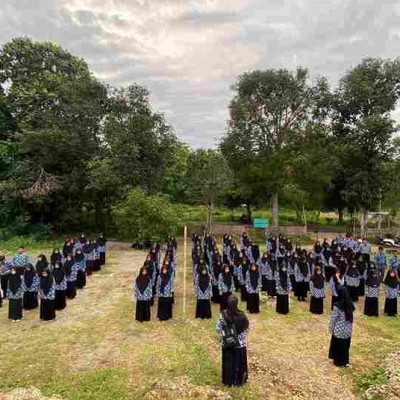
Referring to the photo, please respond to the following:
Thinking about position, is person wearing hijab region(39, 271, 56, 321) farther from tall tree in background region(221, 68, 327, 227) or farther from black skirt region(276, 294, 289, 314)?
tall tree in background region(221, 68, 327, 227)

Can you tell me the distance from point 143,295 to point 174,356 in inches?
99.4

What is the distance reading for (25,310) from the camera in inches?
459

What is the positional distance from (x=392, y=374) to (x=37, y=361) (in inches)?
299

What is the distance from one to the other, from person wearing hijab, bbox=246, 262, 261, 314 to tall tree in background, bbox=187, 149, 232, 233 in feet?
51.0

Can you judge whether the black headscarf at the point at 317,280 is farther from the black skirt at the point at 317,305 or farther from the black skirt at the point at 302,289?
the black skirt at the point at 302,289

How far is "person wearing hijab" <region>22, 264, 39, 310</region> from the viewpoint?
37.2 ft

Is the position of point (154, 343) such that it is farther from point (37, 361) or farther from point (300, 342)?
point (300, 342)

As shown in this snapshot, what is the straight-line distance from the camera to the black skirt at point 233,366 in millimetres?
7391

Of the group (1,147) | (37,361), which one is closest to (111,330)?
(37,361)

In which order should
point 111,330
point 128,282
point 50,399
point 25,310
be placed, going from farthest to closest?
point 128,282, point 25,310, point 111,330, point 50,399

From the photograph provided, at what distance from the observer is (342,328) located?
26.9 feet

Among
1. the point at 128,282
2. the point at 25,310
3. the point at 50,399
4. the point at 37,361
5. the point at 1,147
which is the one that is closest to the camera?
the point at 50,399

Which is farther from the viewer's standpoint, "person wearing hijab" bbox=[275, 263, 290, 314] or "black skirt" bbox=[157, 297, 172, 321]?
"person wearing hijab" bbox=[275, 263, 290, 314]

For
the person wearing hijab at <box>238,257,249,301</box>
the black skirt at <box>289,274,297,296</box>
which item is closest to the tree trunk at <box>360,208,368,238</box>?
the black skirt at <box>289,274,297,296</box>
